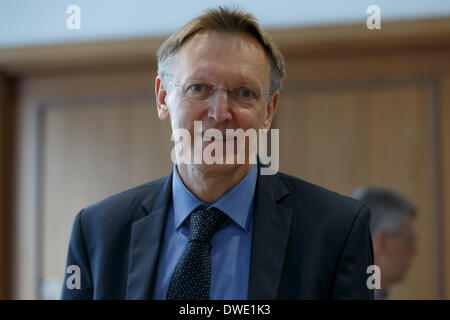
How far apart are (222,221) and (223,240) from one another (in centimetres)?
3

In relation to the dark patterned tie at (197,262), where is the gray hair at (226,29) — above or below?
above

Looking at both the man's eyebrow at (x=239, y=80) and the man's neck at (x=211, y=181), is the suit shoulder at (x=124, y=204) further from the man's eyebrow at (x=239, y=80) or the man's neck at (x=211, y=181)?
the man's eyebrow at (x=239, y=80)

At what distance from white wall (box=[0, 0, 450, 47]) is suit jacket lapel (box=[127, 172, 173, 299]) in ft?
3.44

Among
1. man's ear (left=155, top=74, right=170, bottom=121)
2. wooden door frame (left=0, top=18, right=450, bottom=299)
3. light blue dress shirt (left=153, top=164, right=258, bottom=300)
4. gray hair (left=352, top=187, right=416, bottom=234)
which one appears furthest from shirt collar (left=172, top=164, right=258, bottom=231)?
wooden door frame (left=0, top=18, right=450, bottom=299)

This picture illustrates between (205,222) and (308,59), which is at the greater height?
(308,59)

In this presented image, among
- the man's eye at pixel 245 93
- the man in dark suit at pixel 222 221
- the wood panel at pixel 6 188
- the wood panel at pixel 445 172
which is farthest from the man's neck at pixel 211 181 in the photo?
the wood panel at pixel 6 188

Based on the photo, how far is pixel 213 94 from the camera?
85cm

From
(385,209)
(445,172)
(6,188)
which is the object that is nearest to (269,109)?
(385,209)

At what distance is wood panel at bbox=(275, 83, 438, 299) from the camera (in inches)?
81.0

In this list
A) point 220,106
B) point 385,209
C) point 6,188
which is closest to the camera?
point 220,106

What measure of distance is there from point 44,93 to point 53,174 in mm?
302

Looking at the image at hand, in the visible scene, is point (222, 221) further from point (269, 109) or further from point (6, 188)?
point (6, 188)

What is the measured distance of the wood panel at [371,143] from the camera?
2.06m
